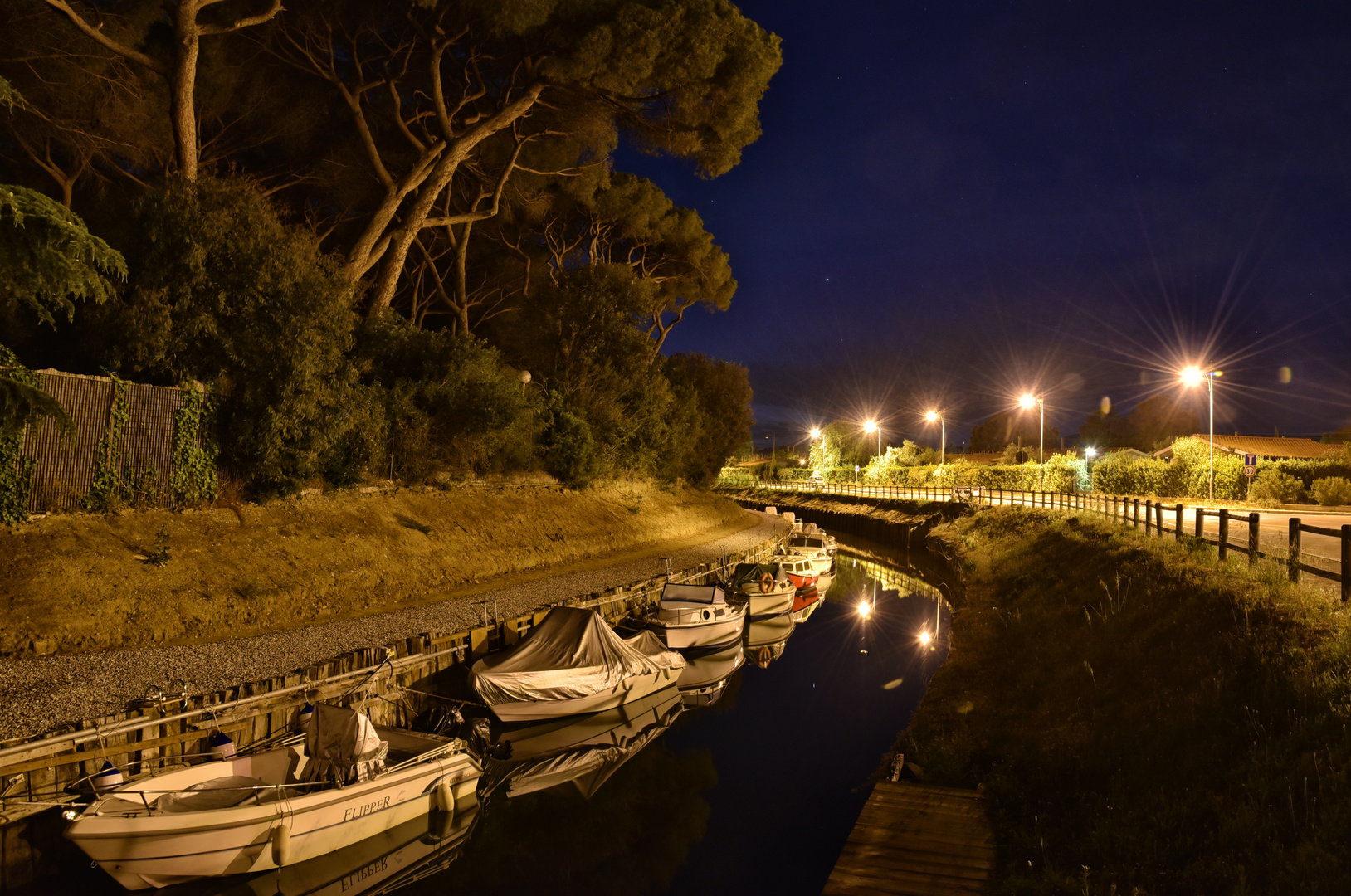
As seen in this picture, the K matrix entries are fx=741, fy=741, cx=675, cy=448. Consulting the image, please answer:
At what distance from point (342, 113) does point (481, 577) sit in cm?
1658

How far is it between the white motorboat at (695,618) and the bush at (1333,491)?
101 feet

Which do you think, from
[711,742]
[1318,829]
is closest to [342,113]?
[711,742]

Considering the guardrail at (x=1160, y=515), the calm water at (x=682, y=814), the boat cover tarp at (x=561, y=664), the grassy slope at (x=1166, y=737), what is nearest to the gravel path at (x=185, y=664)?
the boat cover tarp at (x=561, y=664)

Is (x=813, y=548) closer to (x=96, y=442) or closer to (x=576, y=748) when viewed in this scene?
(x=576, y=748)

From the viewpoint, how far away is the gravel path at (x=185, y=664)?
8773mm

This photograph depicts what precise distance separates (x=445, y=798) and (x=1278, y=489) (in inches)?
1619

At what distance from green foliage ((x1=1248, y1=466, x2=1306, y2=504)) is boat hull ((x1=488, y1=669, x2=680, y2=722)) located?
113 feet

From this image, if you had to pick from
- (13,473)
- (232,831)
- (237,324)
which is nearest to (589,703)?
(232,831)

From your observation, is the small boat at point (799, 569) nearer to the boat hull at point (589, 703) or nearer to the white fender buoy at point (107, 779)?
the boat hull at point (589, 703)

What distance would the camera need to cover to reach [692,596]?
18359 millimetres

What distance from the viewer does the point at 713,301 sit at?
126 ft

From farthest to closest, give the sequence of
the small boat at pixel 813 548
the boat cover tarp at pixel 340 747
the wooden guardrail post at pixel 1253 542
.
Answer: the small boat at pixel 813 548 < the wooden guardrail post at pixel 1253 542 < the boat cover tarp at pixel 340 747

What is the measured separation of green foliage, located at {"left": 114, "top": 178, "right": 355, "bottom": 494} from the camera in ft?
49.3

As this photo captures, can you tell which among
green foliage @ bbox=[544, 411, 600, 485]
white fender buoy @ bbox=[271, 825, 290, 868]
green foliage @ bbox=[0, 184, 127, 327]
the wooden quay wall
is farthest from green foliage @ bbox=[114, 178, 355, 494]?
green foliage @ bbox=[544, 411, 600, 485]
